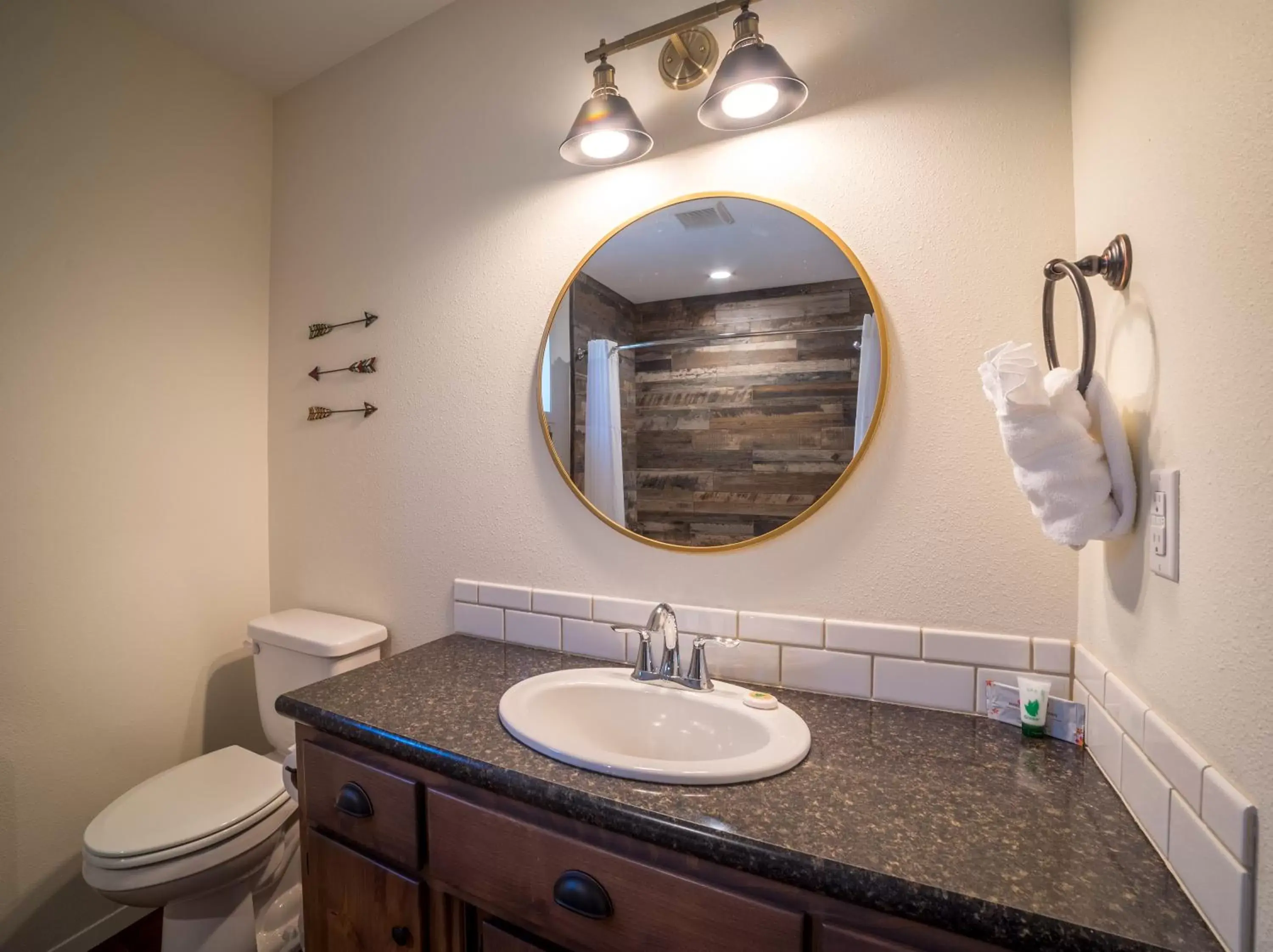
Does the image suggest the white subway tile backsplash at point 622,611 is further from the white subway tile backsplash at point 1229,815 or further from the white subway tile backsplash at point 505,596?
the white subway tile backsplash at point 1229,815

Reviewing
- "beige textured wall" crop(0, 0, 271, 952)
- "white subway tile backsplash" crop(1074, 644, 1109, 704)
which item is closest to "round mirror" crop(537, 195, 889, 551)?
"white subway tile backsplash" crop(1074, 644, 1109, 704)

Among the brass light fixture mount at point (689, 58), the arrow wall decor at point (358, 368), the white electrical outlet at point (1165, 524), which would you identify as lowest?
the white electrical outlet at point (1165, 524)

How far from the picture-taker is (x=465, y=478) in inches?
62.3

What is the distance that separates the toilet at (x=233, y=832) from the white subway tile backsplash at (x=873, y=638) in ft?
4.05

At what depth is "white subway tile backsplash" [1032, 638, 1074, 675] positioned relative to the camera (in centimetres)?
99

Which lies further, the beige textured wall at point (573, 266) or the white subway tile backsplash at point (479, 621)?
the white subway tile backsplash at point (479, 621)

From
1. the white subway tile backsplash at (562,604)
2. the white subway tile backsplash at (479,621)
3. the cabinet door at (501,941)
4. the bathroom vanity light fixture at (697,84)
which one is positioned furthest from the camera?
the white subway tile backsplash at (479,621)

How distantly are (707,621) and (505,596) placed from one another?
540mm

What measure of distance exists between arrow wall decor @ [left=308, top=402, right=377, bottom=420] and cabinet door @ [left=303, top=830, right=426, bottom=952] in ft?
3.56

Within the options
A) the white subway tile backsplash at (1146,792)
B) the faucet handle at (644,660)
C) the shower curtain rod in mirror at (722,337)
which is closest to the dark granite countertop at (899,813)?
the white subway tile backsplash at (1146,792)

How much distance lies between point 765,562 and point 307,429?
1.54 metres

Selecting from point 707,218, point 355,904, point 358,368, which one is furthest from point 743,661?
point 358,368

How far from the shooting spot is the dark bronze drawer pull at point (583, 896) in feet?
2.56

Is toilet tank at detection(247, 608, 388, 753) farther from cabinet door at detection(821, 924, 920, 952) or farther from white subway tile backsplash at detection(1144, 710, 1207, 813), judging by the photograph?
white subway tile backsplash at detection(1144, 710, 1207, 813)
